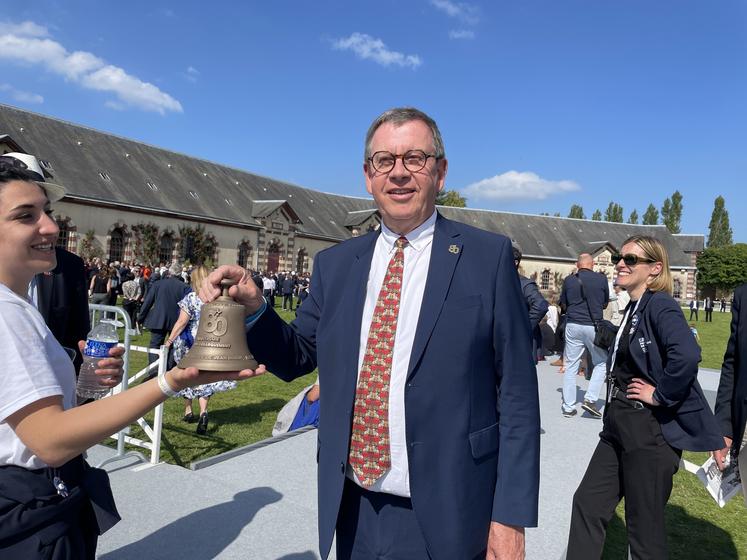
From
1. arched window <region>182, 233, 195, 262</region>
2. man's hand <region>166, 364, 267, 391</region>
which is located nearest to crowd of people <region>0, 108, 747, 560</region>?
man's hand <region>166, 364, 267, 391</region>

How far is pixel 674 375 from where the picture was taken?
10.0 ft

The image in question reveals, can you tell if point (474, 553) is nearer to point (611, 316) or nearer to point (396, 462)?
point (396, 462)

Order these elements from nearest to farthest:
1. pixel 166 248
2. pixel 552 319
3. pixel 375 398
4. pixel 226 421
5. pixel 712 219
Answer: pixel 375 398
pixel 226 421
pixel 552 319
pixel 166 248
pixel 712 219

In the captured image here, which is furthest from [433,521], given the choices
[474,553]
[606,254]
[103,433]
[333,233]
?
[606,254]

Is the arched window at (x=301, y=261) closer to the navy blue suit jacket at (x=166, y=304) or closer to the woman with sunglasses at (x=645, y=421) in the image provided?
the navy blue suit jacket at (x=166, y=304)

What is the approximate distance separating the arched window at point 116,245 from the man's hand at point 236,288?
31270 millimetres

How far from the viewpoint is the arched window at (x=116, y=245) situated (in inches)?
1173

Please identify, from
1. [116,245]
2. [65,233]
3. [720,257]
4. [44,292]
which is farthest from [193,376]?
[720,257]

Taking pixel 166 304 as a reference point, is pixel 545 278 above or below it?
below

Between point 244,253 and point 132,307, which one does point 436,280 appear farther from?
point 244,253

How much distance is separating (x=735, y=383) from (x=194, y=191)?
36.9 m

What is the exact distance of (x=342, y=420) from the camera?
6.55ft

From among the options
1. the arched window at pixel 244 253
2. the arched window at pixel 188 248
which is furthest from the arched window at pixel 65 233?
the arched window at pixel 244 253

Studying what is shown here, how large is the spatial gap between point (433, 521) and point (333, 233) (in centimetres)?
4507
